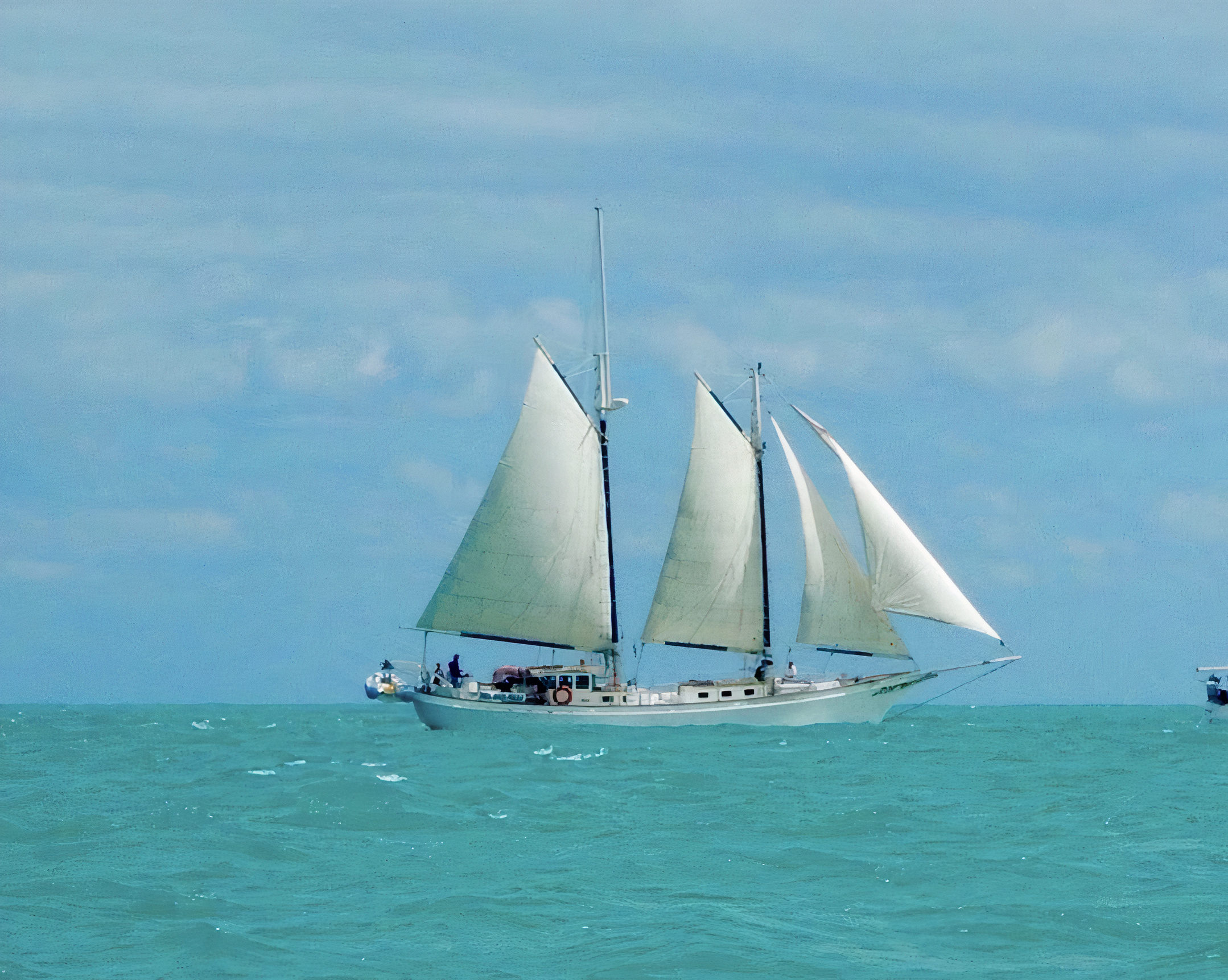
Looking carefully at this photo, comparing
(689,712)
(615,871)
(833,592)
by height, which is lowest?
(615,871)

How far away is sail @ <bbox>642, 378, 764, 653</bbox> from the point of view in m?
64.1

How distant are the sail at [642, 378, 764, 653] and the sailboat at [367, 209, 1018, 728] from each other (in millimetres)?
69

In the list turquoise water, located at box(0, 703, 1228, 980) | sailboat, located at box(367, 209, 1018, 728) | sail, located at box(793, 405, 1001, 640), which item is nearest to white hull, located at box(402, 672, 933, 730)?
sailboat, located at box(367, 209, 1018, 728)

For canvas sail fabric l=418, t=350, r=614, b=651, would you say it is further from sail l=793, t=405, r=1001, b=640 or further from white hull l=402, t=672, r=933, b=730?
sail l=793, t=405, r=1001, b=640

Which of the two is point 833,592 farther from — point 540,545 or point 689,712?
point 540,545

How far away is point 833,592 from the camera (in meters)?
63.4

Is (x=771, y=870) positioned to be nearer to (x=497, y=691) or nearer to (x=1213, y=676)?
(x=497, y=691)

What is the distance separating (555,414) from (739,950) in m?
47.7

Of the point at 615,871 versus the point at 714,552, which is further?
the point at 714,552

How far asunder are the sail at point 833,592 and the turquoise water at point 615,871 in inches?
809

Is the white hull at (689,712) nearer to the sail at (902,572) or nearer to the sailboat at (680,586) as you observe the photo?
the sailboat at (680,586)

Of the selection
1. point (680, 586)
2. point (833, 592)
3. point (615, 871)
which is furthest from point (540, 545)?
point (615, 871)

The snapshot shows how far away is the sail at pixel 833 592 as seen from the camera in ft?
207

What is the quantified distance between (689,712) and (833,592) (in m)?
7.37
